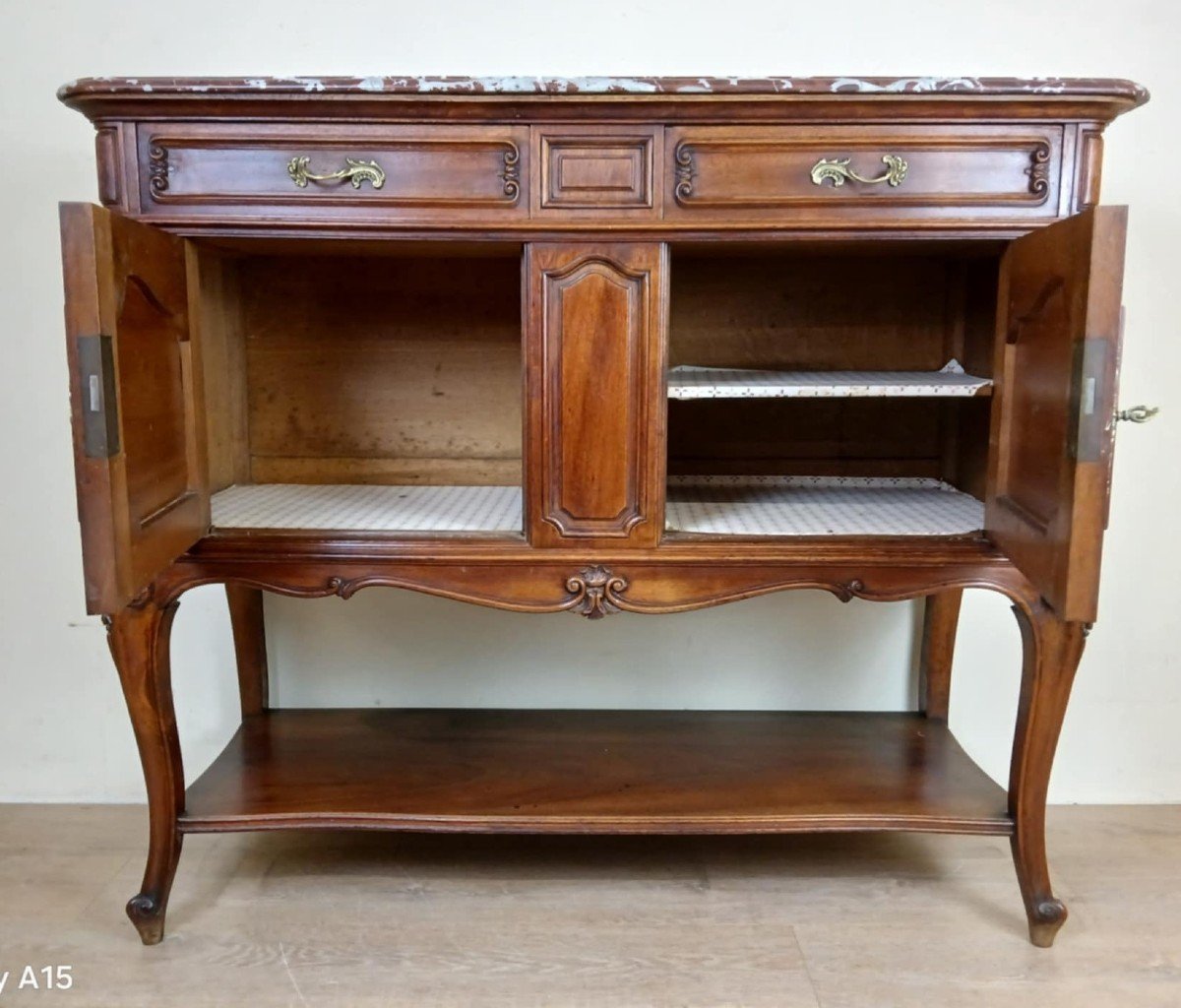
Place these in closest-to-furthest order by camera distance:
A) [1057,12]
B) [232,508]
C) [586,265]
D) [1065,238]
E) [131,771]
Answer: [1065,238] < [586,265] < [232,508] < [1057,12] < [131,771]

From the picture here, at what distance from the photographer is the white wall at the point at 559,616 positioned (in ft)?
6.43

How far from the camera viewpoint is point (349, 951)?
1604mm

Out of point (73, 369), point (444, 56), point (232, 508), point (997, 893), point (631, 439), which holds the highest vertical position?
point (444, 56)

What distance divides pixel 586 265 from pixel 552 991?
3.69 feet

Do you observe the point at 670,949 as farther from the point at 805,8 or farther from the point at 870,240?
the point at 805,8

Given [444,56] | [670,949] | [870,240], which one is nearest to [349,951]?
[670,949]

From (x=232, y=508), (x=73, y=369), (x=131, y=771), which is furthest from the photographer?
(x=131, y=771)

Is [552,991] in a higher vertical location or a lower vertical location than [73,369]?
lower

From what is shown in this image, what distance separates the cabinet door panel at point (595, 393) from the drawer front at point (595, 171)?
2.2 inches

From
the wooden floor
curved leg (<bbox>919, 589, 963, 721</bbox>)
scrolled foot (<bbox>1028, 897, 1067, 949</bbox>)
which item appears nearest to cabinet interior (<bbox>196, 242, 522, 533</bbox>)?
the wooden floor

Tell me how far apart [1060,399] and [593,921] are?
1.14 metres

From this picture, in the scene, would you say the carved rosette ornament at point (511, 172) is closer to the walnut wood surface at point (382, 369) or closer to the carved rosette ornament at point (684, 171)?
the carved rosette ornament at point (684, 171)

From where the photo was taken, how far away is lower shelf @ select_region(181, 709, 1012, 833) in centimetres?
164

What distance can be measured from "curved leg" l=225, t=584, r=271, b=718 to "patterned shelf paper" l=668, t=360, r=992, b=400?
3.42ft
